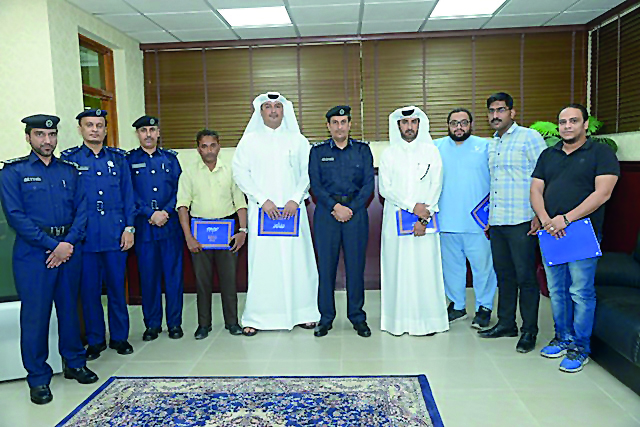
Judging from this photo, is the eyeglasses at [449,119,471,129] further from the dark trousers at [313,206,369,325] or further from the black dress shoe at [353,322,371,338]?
the black dress shoe at [353,322,371,338]

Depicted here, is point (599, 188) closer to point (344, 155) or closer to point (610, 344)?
point (610, 344)

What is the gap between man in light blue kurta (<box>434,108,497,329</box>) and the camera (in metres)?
4.29

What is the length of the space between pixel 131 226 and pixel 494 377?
8.71 ft

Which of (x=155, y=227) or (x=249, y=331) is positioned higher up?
(x=155, y=227)

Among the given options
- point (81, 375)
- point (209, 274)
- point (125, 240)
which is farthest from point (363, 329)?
point (81, 375)

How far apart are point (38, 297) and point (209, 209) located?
57.0 inches

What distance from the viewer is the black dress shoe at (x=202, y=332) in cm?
422

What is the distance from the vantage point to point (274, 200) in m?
4.29

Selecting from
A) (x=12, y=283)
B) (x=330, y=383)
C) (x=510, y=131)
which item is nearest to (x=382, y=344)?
(x=330, y=383)

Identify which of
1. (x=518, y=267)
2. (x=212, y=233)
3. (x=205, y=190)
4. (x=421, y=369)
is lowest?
(x=421, y=369)

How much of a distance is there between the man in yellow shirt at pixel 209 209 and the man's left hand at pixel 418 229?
4.40 feet

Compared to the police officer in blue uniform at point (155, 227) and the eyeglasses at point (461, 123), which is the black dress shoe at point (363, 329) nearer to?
the police officer in blue uniform at point (155, 227)

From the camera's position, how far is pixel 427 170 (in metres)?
4.11

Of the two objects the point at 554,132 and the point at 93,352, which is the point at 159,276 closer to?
the point at 93,352
